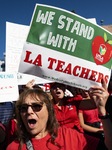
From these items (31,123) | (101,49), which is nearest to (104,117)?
(31,123)

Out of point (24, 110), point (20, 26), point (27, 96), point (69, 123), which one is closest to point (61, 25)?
point (27, 96)

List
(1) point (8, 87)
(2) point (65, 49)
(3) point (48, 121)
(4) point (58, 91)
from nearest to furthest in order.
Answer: (3) point (48, 121) < (2) point (65, 49) < (4) point (58, 91) < (1) point (8, 87)

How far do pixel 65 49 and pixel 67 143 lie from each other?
969mm

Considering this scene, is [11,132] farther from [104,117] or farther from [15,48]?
[15,48]

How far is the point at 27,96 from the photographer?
1.18 meters

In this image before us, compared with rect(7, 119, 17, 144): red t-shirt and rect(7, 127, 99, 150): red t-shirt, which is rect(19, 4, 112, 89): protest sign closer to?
rect(7, 127, 99, 150): red t-shirt

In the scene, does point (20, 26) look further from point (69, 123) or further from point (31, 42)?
point (69, 123)

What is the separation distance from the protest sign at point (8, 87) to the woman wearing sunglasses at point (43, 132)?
2.83ft

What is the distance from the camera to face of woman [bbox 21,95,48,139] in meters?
1.06

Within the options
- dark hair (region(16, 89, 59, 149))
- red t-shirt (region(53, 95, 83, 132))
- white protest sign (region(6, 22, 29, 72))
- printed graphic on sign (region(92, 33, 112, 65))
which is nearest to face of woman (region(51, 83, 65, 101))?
red t-shirt (region(53, 95, 83, 132))

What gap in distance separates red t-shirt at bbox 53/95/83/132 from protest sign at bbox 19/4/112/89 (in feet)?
1.55

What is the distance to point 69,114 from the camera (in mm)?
1695

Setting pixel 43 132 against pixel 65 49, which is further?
pixel 65 49

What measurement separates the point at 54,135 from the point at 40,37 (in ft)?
3.38
